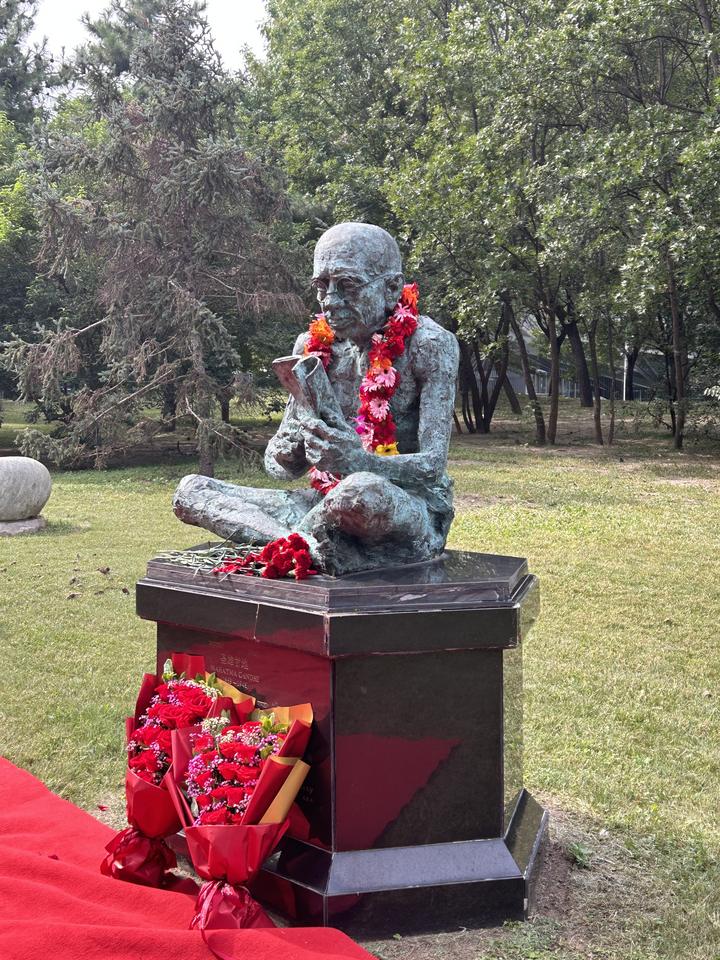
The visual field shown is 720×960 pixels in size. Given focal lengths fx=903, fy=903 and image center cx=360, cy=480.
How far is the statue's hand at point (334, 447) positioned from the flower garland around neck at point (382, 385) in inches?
7.9

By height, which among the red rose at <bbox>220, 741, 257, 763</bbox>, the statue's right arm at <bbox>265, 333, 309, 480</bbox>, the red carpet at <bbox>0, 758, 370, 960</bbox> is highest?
the statue's right arm at <bbox>265, 333, 309, 480</bbox>

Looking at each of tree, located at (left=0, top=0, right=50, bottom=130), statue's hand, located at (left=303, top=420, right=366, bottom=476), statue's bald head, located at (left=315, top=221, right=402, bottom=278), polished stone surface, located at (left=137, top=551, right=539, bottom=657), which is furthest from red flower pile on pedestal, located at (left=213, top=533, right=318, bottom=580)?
tree, located at (left=0, top=0, right=50, bottom=130)

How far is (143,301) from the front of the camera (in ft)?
53.2

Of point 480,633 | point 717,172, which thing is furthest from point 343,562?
point 717,172

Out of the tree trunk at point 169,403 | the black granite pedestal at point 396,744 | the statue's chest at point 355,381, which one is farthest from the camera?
the tree trunk at point 169,403

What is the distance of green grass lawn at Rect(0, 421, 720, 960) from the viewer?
3.42 metres

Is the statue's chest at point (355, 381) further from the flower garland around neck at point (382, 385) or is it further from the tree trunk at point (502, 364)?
the tree trunk at point (502, 364)

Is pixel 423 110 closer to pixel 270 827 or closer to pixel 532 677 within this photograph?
pixel 532 677

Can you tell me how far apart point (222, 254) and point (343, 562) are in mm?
13908

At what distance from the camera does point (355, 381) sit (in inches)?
160

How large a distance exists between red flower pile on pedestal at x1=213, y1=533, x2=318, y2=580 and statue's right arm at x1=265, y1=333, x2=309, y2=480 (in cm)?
45

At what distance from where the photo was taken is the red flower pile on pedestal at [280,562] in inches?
136

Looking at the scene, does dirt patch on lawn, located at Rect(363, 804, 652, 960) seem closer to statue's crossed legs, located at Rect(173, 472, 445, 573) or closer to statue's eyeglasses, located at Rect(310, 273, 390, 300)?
statue's crossed legs, located at Rect(173, 472, 445, 573)

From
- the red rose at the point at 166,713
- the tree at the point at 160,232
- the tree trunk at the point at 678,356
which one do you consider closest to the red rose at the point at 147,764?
the red rose at the point at 166,713
